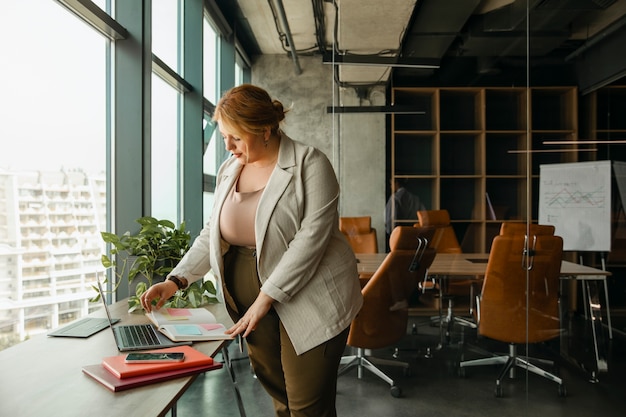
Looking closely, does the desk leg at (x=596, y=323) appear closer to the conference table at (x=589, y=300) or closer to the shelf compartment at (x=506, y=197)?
the conference table at (x=589, y=300)

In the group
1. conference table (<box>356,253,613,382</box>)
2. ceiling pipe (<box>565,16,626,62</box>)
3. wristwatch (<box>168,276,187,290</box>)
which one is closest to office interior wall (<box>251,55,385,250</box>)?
conference table (<box>356,253,613,382</box>)

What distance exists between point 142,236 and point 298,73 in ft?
5.20

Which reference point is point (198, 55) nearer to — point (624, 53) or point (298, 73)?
point (298, 73)

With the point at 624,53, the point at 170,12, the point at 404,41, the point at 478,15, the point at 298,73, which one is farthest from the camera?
the point at 170,12

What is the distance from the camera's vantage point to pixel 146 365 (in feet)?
4.57

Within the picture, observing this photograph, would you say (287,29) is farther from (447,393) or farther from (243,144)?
(447,393)

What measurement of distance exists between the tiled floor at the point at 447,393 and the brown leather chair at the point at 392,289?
12 centimetres

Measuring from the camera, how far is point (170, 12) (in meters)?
4.00

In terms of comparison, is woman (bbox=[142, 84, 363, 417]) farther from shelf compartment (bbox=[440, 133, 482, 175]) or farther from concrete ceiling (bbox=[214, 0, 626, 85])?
concrete ceiling (bbox=[214, 0, 626, 85])

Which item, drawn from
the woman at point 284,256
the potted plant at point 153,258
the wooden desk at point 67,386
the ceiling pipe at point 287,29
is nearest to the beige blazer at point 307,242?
the woman at point 284,256

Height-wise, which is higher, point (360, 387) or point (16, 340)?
point (16, 340)

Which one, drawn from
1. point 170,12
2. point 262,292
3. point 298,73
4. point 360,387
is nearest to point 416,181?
point 298,73

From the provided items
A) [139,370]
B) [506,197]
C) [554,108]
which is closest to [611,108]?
[554,108]

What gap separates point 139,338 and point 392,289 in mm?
1911
